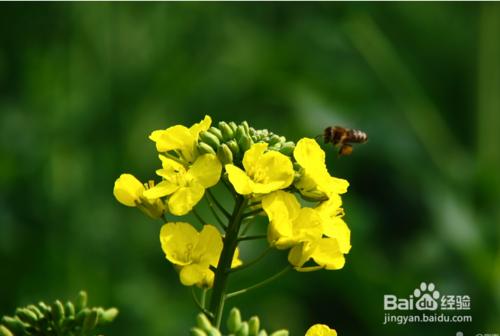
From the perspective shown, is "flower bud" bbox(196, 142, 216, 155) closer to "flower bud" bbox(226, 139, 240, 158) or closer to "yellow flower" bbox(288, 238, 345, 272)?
"flower bud" bbox(226, 139, 240, 158)

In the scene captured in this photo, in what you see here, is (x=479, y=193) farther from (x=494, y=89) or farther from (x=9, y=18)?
(x=9, y=18)

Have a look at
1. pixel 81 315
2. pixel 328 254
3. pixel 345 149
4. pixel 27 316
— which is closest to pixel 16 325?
pixel 27 316

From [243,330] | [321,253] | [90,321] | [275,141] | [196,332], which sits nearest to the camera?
[196,332]

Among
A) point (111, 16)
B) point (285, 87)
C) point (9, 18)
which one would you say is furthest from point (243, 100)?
point (9, 18)

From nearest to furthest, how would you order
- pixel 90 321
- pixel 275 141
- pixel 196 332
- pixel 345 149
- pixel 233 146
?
pixel 196 332 → pixel 90 321 → pixel 233 146 → pixel 275 141 → pixel 345 149

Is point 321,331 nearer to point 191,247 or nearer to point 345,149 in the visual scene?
point 191,247

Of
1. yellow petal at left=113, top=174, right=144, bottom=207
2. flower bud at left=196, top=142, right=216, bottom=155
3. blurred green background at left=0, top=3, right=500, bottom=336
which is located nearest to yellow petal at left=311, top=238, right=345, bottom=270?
flower bud at left=196, top=142, right=216, bottom=155

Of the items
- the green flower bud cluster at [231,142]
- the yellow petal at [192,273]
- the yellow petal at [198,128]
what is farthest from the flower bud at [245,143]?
the yellow petal at [192,273]
